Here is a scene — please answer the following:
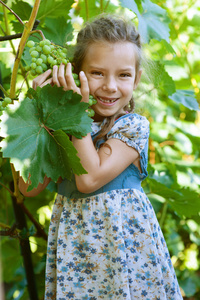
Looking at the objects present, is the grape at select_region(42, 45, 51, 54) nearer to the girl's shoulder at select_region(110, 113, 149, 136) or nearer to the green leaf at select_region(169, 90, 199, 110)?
the girl's shoulder at select_region(110, 113, 149, 136)

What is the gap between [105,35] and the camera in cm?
104

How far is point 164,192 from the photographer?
1469mm

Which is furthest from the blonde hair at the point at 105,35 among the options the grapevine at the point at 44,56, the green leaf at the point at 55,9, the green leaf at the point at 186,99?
the green leaf at the point at 186,99

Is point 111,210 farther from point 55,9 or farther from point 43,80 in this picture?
point 55,9

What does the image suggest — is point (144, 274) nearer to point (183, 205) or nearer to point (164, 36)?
point (183, 205)

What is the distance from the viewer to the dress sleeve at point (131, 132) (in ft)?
3.38

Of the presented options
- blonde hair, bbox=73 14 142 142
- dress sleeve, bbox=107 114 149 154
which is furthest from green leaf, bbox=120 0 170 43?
dress sleeve, bbox=107 114 149 154

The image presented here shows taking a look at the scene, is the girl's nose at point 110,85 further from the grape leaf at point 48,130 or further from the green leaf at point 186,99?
the green leaf at point 186,99

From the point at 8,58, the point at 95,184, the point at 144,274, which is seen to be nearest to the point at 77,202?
the point at 95,184

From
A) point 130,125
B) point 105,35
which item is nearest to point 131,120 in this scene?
point 130,125

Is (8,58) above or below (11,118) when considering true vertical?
below

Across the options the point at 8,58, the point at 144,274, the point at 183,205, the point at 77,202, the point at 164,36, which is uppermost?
the point at 164,36

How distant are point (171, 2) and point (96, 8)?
0.87m

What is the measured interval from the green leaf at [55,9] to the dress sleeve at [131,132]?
22.6 inches
